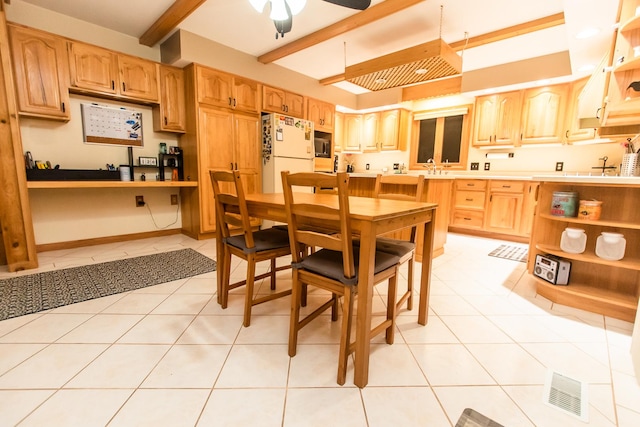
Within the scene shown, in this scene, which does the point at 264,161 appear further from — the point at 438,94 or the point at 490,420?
the point at 490,420

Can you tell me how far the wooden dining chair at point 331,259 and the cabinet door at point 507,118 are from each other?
3.85 m

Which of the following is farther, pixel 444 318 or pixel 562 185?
pixel 562 185

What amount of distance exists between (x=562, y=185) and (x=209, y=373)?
8.98 ft

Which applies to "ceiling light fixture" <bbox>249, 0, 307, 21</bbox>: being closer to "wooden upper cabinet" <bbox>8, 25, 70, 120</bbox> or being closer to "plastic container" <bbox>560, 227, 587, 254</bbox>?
"wooden upper cabinet" <bbox>8, 25, 70, 120</bbox>

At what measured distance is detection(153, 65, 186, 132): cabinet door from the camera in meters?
3.39

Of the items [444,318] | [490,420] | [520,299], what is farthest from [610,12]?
[490,420]

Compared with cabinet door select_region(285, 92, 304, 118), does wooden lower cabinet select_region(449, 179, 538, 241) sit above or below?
below

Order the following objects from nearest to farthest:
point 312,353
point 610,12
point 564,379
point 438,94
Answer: point 564,379 → point 312,353 → point 610,12 → point 438,94

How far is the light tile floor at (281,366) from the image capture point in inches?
42.9

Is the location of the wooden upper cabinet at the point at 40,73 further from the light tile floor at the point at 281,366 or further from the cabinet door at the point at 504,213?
the cabinet door at the point at 504,213

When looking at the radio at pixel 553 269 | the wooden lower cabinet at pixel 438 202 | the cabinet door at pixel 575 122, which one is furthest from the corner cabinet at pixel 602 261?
the cabinet door at pixel 575 122

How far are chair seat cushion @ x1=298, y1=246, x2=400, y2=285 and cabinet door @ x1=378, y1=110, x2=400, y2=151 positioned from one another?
14.1ft

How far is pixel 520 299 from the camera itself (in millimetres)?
2131

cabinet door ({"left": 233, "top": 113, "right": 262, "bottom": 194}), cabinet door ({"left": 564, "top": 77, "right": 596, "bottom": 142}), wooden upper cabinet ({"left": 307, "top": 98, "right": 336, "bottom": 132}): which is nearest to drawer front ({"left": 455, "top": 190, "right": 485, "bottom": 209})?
cabinet door ({"left": 564, "top": 77, "right": 596, "bottom": 142})
